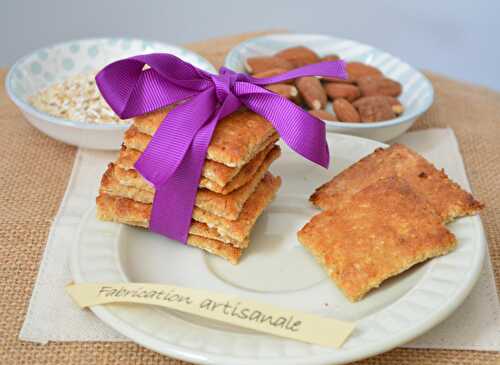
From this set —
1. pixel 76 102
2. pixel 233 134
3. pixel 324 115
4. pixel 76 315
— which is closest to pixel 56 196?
pixel 76 102

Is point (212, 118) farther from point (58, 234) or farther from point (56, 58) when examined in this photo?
point (56, 58)

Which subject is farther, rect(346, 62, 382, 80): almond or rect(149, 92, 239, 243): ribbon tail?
rect(346, 62, 382, 80): almond

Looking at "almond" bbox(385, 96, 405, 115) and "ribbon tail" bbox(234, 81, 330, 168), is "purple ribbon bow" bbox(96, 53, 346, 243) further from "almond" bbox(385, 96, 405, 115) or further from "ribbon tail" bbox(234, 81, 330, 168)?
"almond" bbox(385, 96, 405, 115)

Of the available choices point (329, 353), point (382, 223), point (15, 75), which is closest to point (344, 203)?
point (382, 223)

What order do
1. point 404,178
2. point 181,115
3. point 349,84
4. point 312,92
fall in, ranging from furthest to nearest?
1. point 349,84
2. point 312,92
3. point 404,178
4. point 181,115

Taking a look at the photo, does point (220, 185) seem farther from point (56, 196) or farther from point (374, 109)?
point (374, 109)

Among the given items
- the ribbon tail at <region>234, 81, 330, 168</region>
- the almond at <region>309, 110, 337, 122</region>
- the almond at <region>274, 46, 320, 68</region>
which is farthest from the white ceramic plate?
the almond at <region>274, 46, 320, 68</region>
